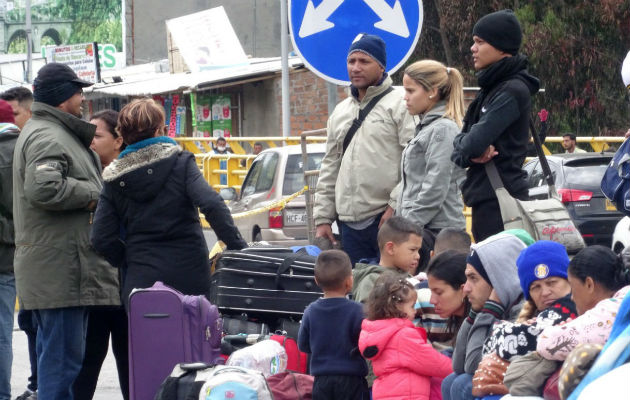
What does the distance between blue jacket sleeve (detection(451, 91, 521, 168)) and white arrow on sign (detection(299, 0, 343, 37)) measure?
5.25 ft

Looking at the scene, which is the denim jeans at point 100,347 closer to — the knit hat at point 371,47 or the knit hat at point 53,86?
the knit hat at point 53,86

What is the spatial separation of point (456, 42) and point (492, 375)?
2338cm

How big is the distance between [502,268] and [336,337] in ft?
3.47

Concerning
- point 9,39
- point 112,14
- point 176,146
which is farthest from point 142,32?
point 176,146

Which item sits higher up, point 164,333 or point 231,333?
point 164,333

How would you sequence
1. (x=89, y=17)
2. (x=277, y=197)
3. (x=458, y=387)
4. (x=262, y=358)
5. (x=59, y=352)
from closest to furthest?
(x=458, y=387) → (x=262, y=358) → (x=59, y=352) → (x=277, y=197) → (x=89, y=17)

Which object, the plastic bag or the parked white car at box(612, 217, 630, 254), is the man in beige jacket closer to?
the plastic bag

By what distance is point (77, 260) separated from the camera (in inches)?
247

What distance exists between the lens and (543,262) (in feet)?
14.5

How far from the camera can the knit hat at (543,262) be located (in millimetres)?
4402

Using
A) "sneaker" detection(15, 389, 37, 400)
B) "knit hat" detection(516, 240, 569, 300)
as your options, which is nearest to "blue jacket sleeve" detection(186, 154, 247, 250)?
"knit hat" detection(516, 240, 569, 300)

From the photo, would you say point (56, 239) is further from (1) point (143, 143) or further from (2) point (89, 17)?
(2) point (89, 17)

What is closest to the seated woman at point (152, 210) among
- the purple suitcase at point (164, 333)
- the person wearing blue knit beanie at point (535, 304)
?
Result: the purple suitcase at point (164, 333)

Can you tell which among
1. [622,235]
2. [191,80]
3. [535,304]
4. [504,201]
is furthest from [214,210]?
[191,80]
